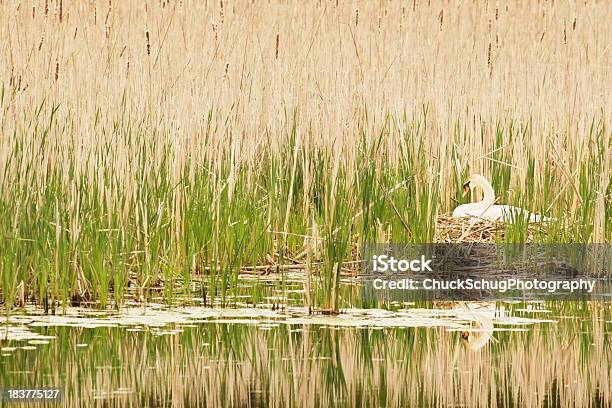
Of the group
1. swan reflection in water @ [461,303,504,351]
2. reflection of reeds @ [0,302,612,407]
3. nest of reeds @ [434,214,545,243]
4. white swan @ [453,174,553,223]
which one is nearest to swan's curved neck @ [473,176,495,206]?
white swan @ [453,174,553,223]

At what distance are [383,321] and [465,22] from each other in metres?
6.25

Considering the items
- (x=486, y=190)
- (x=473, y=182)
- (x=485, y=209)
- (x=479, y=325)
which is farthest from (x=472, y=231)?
(x=479, y=325)

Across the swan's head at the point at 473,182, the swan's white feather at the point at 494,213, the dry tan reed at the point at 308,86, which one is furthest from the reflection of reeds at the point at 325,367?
the swan's head at the point at 473,182

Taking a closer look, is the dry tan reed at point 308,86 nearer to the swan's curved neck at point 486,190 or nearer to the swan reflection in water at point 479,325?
the swan's curved neck at point 486,190

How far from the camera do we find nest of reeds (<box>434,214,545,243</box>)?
893 centimetres

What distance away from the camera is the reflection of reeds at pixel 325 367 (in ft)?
17.2

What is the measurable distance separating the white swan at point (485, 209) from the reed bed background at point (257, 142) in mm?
232

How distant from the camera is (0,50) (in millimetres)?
8766

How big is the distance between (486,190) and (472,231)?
14.9 inches

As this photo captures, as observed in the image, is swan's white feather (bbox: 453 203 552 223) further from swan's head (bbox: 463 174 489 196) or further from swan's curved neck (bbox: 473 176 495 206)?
swan's head (bbox: 463 174 489 196)

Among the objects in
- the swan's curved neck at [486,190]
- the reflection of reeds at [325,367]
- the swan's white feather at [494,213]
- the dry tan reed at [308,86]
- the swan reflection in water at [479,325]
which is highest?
the dry tan reed at [308,86]

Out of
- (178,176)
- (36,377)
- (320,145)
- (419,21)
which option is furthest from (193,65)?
(36,377)

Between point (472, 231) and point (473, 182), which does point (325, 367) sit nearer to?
point (472, 231)

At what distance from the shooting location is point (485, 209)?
9.09m
